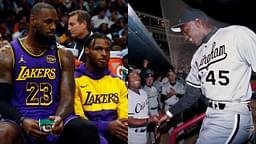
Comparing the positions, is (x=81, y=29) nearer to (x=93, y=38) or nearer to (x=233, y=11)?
(x=93, y=38)

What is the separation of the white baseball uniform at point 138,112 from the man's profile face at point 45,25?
566 millimetres

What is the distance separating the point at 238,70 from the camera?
2.90 metres

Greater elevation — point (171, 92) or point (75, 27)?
point (75, 27)

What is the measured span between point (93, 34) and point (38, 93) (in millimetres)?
471

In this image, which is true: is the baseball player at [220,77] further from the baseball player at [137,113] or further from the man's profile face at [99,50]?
the man's profile face at [99,50]

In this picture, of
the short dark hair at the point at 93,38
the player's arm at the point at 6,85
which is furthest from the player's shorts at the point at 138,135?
the player's arm at the point at 6,85

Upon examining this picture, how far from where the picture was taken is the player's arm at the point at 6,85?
9.43 ft

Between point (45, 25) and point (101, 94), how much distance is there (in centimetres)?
51

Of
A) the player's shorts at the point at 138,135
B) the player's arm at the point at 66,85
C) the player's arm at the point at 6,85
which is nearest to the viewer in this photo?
the player's arm at the point at 6,85

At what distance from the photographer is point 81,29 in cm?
308

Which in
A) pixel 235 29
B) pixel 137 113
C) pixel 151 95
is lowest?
pixel 137 113

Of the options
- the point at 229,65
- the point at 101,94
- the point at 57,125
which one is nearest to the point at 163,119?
the point at 101,94

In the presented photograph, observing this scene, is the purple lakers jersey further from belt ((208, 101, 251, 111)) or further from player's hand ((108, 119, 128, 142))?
belt ((208, 101, 251, 111))

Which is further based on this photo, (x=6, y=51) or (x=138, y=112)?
(x=138, y=112)
